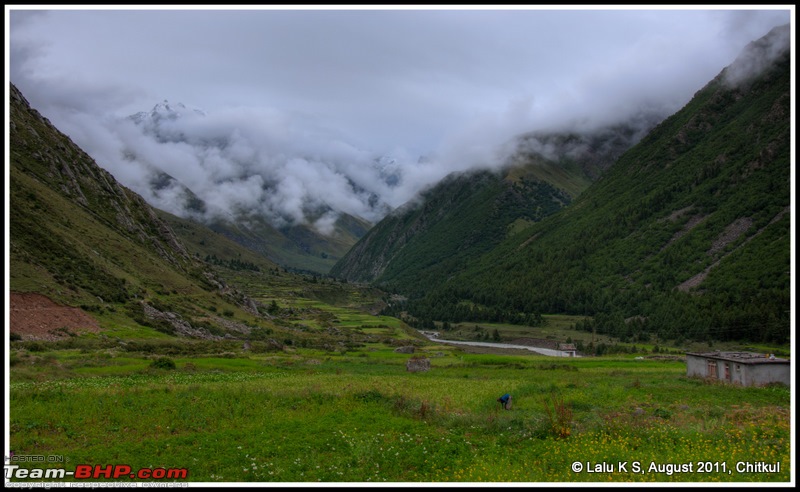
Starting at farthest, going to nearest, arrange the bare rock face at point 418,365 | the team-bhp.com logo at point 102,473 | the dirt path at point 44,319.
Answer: the dirt path at point 44,319 → the bare rock face at point 418,365 → the team-bhp.com logo at point 102,473

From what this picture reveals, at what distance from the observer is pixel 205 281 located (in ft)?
476

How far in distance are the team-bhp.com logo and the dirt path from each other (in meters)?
54.4

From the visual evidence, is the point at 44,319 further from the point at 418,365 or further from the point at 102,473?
the point at 102,473

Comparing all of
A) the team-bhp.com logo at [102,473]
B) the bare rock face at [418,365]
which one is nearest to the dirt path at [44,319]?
the bare rock face at [418,365]

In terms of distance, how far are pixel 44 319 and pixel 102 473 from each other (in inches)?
2472

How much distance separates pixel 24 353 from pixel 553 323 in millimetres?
165002

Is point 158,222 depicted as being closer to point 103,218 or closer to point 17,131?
point 103,218

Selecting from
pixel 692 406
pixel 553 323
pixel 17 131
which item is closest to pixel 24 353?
pixel 692 406

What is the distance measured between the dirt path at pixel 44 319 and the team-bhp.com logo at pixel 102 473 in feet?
178

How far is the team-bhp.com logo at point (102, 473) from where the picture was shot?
19125mm

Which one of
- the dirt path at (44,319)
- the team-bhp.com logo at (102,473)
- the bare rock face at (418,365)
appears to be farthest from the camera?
the dirt path at (44,319)

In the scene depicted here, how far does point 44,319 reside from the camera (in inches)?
2813

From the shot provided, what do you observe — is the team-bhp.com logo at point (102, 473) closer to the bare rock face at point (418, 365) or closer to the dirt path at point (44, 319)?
the bare rock face at point (418, 365)

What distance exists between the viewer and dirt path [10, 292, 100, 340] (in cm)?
6681
